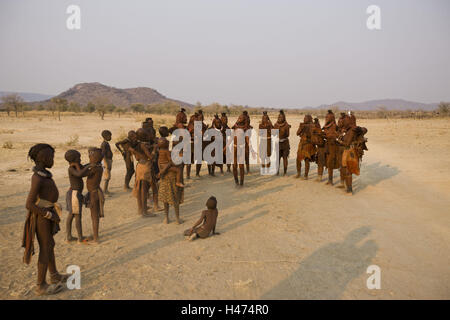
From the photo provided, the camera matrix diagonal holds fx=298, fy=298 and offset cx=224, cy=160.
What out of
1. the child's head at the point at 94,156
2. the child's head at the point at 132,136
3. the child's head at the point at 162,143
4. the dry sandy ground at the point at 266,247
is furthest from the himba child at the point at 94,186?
the child's head at the point at 132,136

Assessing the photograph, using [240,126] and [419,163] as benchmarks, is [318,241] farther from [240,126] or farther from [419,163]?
[419,163]

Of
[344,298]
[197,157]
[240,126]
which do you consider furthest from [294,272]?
[197,157]

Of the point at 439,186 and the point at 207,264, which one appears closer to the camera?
the point at 207,264

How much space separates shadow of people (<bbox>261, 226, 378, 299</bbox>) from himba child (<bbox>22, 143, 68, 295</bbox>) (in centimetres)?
282

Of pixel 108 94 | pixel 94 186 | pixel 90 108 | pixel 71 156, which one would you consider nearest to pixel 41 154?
pixel 71 156

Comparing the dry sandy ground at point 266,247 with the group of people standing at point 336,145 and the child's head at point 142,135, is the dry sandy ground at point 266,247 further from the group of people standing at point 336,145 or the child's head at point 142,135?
the child's head at point 142,135

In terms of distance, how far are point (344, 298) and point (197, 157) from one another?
732 centimetres

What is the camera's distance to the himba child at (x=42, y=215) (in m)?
3.64

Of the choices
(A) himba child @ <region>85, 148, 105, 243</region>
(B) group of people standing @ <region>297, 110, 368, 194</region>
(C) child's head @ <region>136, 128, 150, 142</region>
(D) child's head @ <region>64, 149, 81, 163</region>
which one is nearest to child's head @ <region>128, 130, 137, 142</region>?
(C) child's head @ <region>136, 128, 150, 142</region>

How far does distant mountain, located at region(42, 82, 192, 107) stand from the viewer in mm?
125125

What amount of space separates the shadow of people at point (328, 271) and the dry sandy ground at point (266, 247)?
0.02 metres

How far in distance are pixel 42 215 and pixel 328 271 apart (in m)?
3.96

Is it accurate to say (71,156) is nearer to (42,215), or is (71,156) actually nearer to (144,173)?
(42,215)

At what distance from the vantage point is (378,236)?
18.6 ft
